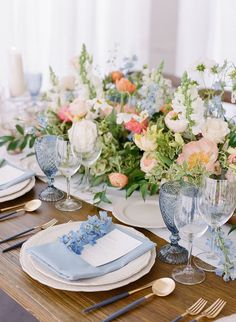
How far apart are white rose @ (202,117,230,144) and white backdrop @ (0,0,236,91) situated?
1759 mm

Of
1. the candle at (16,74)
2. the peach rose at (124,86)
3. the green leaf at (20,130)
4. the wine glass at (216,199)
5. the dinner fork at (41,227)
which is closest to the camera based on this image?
the wine glass at (216,199)

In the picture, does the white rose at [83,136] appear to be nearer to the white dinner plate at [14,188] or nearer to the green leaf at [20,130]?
the white dinner plate at [14,188]

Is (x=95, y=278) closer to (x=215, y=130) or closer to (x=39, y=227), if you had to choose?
(x=39, y=227)

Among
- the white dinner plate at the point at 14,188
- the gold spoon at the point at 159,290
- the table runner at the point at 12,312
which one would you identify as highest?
the white dinner plate at the point at 14,188

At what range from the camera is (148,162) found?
1.29m

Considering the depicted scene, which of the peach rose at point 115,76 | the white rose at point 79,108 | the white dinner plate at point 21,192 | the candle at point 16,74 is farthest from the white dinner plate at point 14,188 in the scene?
the candle at point 16,74

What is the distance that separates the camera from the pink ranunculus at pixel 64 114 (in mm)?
1568

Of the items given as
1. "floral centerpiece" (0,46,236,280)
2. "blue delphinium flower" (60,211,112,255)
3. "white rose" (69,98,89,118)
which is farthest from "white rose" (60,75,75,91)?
"blue delphinium flower" (60,211,112,255)

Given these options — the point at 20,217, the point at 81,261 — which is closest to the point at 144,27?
the point at 20,217

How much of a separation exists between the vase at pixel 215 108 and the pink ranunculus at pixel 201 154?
189 millimetres

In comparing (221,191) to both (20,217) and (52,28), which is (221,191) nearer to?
(20,217)

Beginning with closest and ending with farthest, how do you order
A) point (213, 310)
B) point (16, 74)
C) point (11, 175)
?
point (213, 310) → point (11, 175) → point (16, 74)

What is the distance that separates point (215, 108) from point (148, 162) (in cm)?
23

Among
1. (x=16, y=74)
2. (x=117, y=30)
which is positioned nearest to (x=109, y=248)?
(x=16, y=74)
